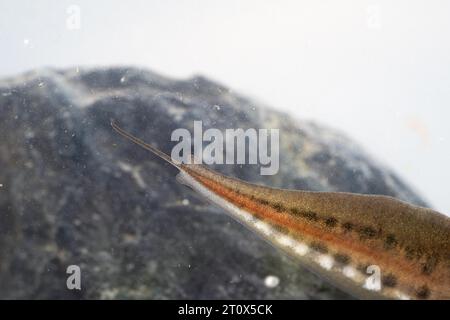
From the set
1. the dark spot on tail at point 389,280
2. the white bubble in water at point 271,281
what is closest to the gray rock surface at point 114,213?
the white bubble in water at point 271,281

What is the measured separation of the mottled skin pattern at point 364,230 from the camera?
881 millimetres

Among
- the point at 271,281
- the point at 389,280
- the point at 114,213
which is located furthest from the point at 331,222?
the point at 114,213

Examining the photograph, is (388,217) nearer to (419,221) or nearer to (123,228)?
(419,221)

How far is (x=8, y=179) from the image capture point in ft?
5.57

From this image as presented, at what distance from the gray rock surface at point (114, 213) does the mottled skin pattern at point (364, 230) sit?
610 mm

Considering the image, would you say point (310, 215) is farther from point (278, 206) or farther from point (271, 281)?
point (271, 281)

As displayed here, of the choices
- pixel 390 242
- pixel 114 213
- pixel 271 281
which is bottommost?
pixel 271 281

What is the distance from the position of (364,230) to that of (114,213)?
1.06 metres

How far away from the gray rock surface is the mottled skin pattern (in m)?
0.61

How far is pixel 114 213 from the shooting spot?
1668 mm

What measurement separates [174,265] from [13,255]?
63 centimetres

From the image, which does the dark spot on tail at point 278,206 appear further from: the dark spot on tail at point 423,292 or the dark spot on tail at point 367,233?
the dark spot on tail at point 423,292

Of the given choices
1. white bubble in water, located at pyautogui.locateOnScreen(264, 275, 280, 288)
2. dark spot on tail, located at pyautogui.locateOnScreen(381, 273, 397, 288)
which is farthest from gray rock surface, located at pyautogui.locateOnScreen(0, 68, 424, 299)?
dark spot on tail, located at pyautogui.locateOnScreen(381, 273, 397, 288)

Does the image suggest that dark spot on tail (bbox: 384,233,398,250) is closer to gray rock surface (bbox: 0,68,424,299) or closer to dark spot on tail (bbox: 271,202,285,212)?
dark spot on tail (bbox: 271,202,285,212)
